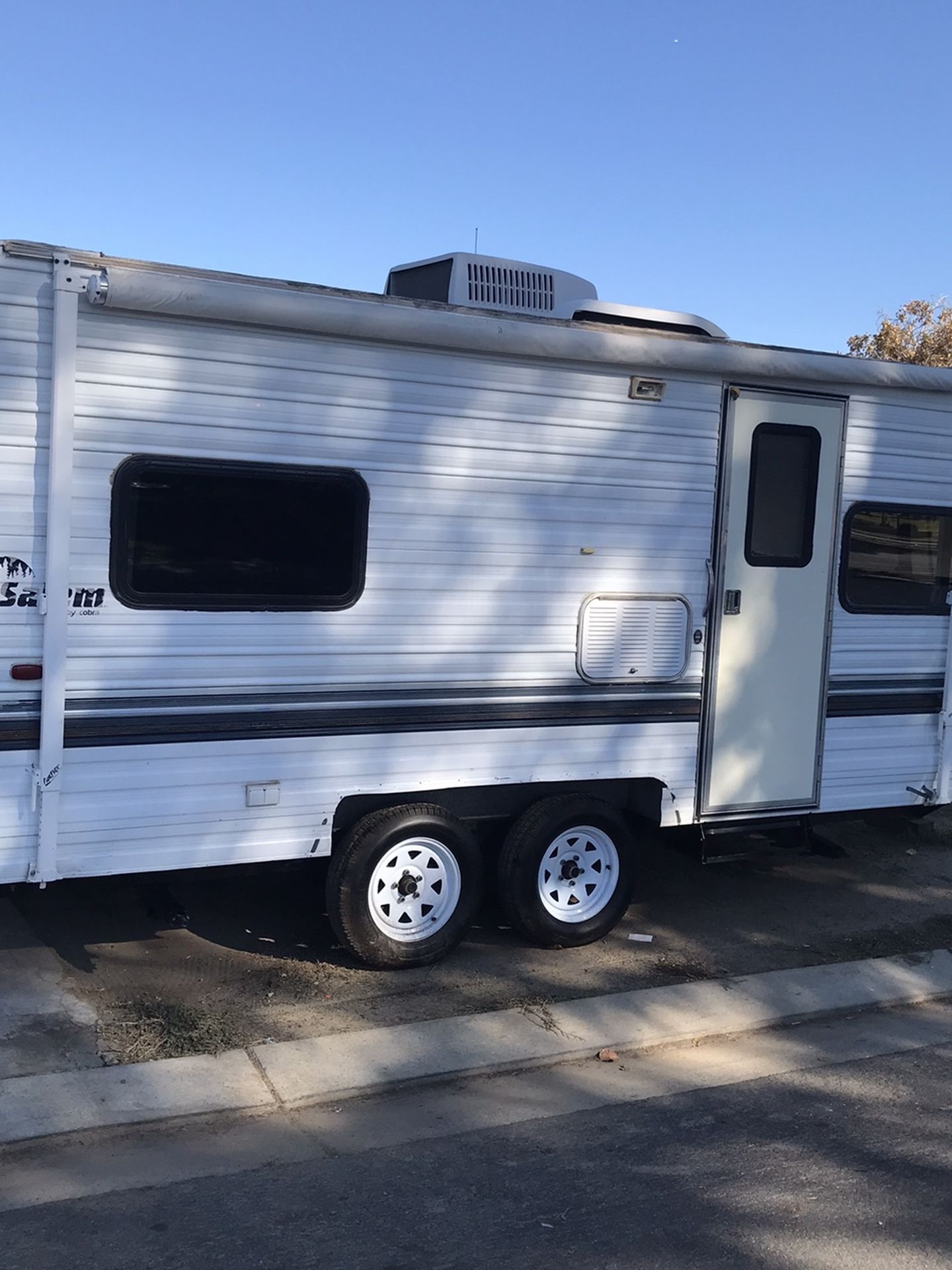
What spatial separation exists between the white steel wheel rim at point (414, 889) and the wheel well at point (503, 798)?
0.68 ft

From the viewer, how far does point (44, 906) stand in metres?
6.30

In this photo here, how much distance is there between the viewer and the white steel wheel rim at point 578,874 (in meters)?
6.16

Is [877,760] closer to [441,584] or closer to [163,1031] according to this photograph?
[441,584]

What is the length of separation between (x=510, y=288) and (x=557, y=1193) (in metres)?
4.42

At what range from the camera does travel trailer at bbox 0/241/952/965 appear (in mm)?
4941

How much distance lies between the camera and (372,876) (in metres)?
5.66

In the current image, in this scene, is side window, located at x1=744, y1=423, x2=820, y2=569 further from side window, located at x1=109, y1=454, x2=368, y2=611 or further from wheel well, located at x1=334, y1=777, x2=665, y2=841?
side window, located at x1=109, y1=454, x2=368, y2=611

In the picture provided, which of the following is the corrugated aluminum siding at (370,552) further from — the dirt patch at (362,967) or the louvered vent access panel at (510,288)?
the louvered vent access panel at (510,288)

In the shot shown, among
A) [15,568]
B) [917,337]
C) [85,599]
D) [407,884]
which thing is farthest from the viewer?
[917,337]

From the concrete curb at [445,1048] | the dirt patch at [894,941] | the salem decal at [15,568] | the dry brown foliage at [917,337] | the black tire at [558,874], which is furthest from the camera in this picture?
the dry brown foliage at [917,337]

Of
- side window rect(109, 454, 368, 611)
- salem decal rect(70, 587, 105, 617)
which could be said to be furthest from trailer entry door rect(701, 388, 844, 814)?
salem decal rect(70, 587, 105, 617)

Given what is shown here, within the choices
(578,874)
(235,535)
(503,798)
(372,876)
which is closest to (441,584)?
(235,535)

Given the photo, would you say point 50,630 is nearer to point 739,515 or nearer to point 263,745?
point 263,745

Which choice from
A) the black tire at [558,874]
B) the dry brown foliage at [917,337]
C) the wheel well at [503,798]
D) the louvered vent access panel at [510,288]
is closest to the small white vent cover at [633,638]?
the wheel well at [503,798]
